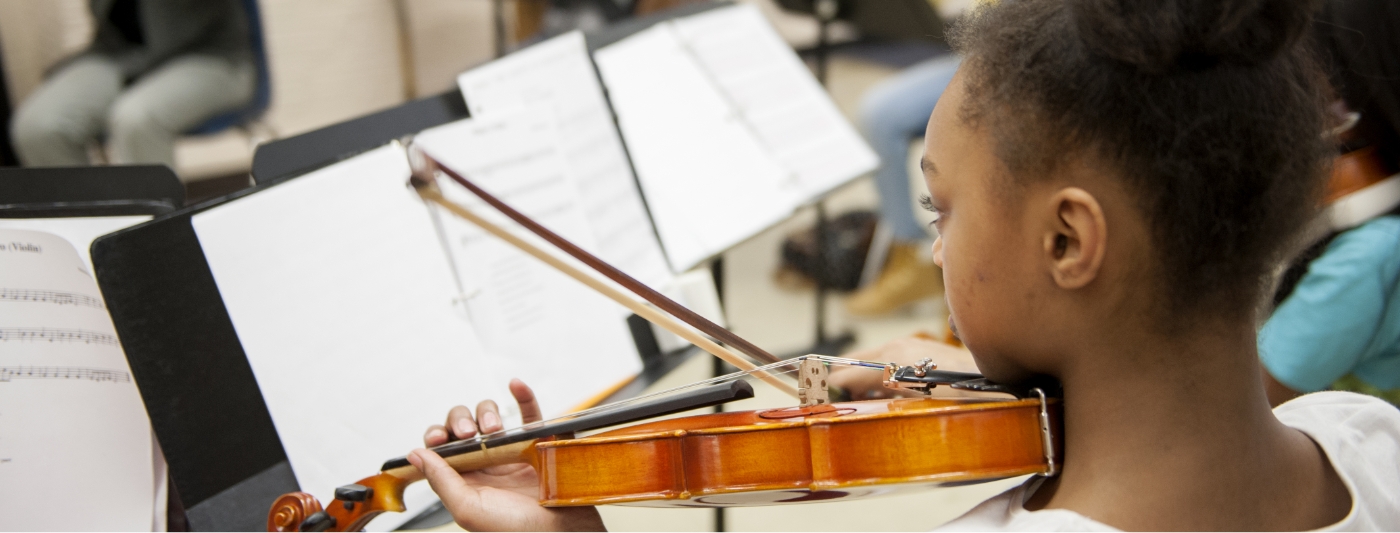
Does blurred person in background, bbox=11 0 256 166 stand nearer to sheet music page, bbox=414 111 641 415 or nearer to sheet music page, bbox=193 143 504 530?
sheet music page, bbox=414 111 641 415

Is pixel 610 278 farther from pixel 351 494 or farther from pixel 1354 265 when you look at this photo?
pixel 1354 265

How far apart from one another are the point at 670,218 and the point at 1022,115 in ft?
3.16

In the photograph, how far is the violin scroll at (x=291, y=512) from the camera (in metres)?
0.84

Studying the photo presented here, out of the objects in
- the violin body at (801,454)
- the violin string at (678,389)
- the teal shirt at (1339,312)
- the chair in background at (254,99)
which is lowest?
the teal shirt at (1339,312)

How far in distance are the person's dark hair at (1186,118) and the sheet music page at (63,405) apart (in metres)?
0.87

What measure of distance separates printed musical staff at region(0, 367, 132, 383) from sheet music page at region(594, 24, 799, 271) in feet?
2.64

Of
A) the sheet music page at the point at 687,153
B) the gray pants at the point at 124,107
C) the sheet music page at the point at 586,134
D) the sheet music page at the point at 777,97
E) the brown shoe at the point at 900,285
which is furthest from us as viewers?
the brown shoe at the point at 900,285

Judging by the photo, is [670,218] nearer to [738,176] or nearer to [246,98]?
[738,176]

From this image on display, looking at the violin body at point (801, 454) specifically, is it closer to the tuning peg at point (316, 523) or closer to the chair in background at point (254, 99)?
the tuning peg at point (316, 523)

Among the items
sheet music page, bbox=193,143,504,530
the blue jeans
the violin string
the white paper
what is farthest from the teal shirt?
the white paper

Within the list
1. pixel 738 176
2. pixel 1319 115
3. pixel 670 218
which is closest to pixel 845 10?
pixel 738 176

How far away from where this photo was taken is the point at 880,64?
3229 millimetres

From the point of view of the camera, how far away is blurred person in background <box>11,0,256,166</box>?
2.65 meters

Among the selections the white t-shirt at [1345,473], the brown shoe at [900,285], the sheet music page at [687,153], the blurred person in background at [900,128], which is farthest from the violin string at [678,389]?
the brown shoe at [900,285]
